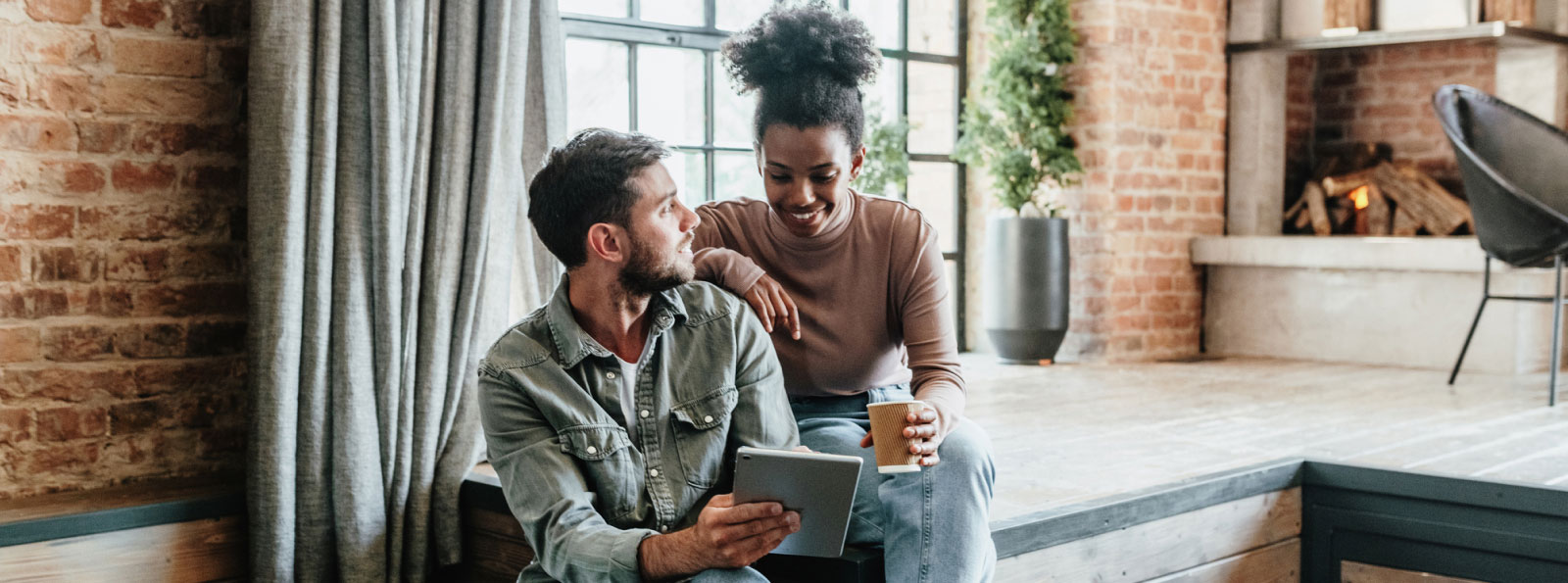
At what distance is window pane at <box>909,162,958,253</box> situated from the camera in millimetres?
5785

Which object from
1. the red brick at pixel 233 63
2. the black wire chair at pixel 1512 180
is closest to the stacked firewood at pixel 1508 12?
the black wire chair at pixel 1512 180

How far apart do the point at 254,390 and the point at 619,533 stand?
1.20 m

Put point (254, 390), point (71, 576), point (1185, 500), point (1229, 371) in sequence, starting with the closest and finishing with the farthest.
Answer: point (71, 576) → point (254, 390) → point (1185, 500) → point (1229, 371)

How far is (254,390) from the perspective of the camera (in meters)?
2.65

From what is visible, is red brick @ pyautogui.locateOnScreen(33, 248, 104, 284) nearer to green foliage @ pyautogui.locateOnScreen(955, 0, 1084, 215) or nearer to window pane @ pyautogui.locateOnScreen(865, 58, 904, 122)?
window pane @ pyautogui.locateOnScreen(865, 58, 904, 122)

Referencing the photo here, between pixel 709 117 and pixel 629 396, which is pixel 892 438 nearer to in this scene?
pixel 629 396

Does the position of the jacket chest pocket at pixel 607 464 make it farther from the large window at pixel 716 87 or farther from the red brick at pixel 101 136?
the large window at pixel 716 87

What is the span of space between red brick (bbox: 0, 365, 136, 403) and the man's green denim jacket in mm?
1208

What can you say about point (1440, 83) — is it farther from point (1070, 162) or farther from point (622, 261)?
point (622, 261)

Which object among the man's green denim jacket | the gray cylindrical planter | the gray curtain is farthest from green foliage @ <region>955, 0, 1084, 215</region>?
the man's green denim jacket

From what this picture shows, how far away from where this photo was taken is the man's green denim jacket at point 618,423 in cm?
184

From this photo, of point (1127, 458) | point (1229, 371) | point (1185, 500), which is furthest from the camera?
point (1229, 371)

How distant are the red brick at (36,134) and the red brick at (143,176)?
3.8 inches

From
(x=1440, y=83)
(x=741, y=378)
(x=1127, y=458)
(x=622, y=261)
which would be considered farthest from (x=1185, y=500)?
(x=1440, y=83)
